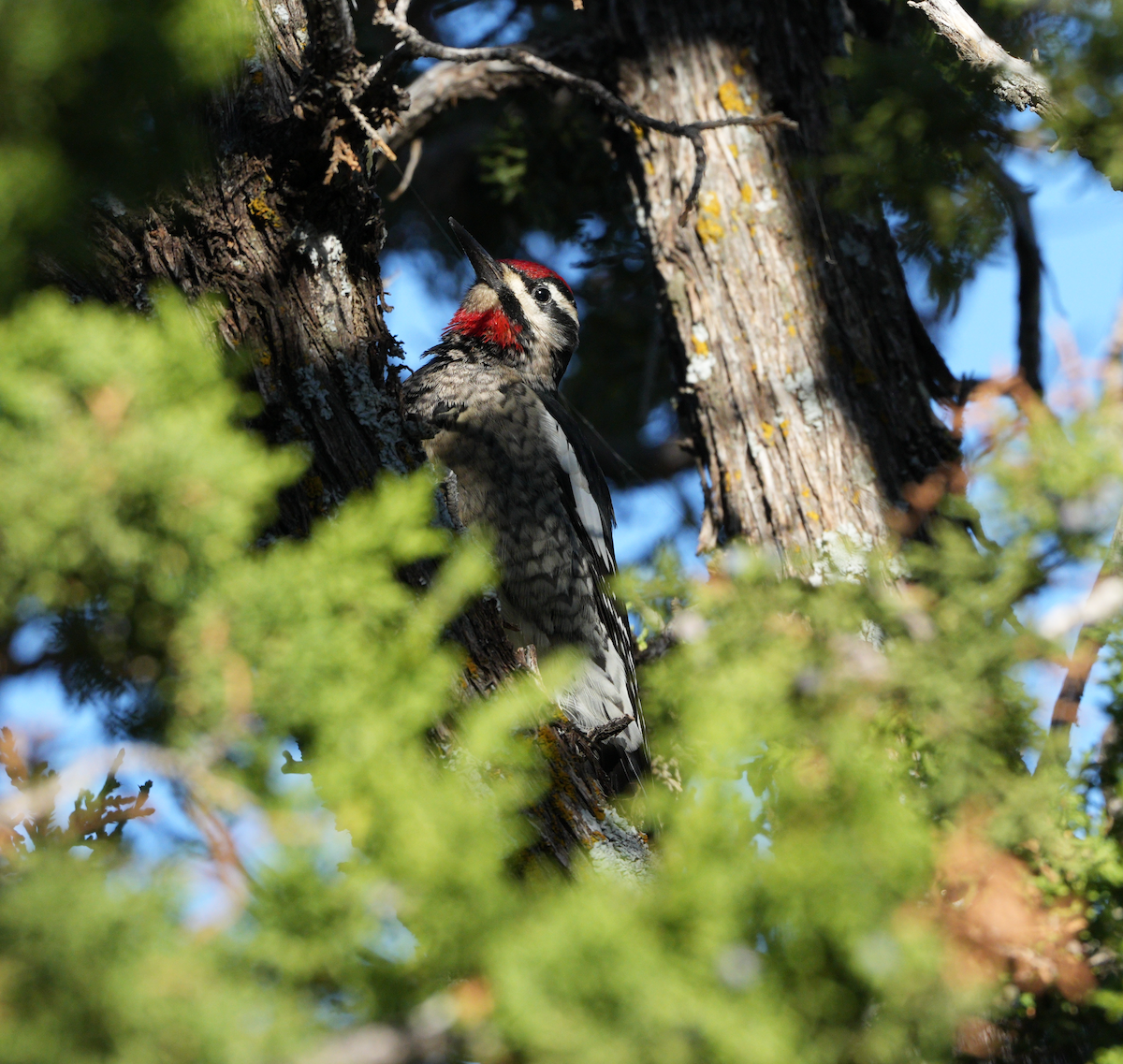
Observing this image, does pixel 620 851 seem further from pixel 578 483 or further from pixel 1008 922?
pixel 578 483

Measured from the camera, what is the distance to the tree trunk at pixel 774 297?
8.87 feet

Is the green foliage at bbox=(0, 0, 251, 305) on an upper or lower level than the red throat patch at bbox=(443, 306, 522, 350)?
lower

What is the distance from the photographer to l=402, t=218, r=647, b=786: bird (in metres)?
2.90

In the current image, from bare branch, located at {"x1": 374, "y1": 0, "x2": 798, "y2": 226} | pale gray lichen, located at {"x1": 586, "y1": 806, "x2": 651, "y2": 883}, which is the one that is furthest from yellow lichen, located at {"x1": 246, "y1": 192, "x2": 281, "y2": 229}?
pale gray lichen, located at {"x1": 586, "y1": 806, "x2": 651, "y2": 883}

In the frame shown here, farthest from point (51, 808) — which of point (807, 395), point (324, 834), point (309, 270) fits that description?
point (807, 395)

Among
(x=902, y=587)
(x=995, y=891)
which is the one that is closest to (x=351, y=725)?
(x=995, y=891)

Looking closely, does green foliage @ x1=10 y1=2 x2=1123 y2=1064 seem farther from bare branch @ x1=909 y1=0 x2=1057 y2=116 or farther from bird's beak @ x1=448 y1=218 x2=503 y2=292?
bird's beak @ x1=448 y1=218 x2=503 y2=292

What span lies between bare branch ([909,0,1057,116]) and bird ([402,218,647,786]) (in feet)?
5.17

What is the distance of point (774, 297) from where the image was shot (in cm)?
285

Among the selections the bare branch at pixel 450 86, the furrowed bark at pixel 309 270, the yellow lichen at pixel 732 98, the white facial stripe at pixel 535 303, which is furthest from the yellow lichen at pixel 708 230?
the furrowed bark at pixel 309 270

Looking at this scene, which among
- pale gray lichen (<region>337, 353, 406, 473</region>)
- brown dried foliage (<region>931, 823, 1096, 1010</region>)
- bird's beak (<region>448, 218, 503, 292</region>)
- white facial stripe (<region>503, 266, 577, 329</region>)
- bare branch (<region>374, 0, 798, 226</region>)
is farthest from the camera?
white facial stripe (<region>503, 266, 577, 329</region>)

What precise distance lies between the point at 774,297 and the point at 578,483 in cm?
86

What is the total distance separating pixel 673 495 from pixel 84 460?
354 cm

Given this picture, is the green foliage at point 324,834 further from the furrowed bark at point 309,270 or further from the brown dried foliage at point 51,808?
the furrowed bark at point 309,270
